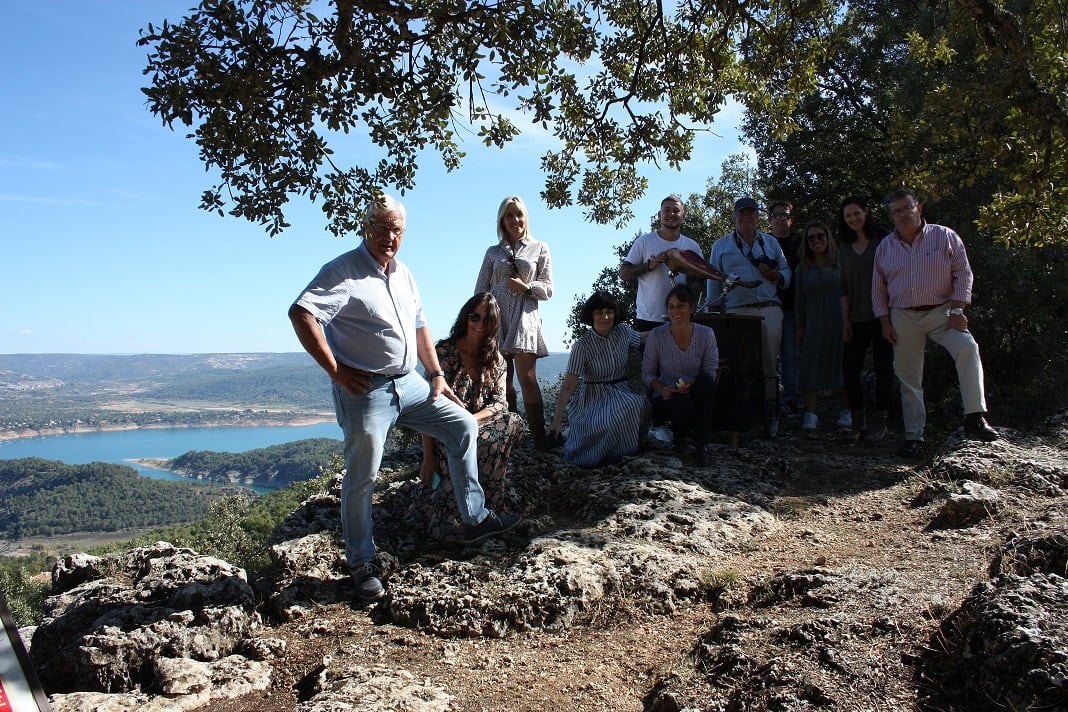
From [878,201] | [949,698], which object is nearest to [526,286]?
[949,698]

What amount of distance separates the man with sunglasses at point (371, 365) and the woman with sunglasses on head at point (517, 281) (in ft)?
6.09

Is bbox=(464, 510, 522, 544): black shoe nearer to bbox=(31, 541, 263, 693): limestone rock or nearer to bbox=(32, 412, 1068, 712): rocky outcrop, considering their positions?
bbox=(32, 412, 1068, 712): rocky outcrop

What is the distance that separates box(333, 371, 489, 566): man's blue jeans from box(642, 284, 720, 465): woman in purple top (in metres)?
2.45

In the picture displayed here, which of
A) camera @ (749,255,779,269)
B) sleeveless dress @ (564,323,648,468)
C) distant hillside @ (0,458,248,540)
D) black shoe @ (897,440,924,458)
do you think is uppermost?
camera @ (749,255,779,269)

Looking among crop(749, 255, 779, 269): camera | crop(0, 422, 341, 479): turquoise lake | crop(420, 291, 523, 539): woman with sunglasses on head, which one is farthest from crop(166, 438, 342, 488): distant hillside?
crop(420, 291, 523, 539): woman with sunglasses on head

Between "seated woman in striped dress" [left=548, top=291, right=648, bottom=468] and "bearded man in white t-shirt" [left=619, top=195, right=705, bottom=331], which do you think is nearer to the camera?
"seated woman in striped dress" [left=548, top=291, right=648, bottom=468]

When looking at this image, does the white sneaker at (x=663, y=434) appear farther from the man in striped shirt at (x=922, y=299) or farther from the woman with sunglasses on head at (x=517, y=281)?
the man in striped shirt at (x=922, y=299)

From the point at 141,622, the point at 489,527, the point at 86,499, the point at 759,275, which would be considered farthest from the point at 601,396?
the point at 86,499

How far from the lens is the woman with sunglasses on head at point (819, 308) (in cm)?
784

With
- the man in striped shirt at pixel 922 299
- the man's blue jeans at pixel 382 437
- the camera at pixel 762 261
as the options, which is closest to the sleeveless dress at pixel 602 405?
the camera at pixel 762 261

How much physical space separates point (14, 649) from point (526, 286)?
4.83m

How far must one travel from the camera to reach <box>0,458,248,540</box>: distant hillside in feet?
289

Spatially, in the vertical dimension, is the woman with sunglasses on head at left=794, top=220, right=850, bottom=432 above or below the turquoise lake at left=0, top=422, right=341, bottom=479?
above

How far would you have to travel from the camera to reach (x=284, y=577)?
195 inches
